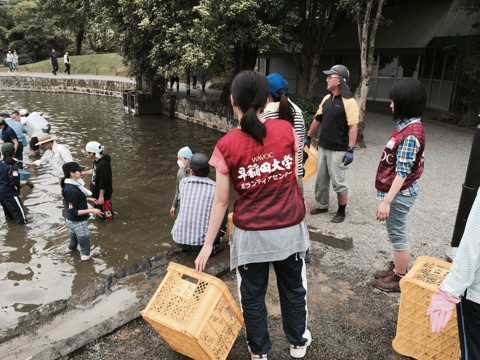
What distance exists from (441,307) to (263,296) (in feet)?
3.77

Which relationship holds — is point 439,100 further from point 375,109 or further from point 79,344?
point 79,344

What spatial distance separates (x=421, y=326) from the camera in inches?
118

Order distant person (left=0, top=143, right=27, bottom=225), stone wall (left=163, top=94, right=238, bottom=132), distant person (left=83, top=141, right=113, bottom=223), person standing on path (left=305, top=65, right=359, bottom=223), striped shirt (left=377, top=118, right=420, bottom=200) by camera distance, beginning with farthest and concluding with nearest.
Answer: stone wall (left=163, top=94, right=238, bottom=132) < distant person (left=0, top=143, right=27, bottom=225) < distant person (left=83, top=141, right=113, bottom=223) < person standing on path (left=305, top=65, right=359, bottom=223) < striped shirt (left=377, top=118, right=420, bottom=200)

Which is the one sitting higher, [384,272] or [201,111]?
[201,111]

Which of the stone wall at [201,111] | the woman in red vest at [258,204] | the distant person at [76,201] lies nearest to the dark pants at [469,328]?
the woman in red vest at [258,204]

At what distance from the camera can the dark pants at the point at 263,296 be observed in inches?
109

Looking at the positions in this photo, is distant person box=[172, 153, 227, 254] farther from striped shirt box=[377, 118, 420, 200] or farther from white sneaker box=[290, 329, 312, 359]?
striped shirt box=[377, 118, 420, 200]

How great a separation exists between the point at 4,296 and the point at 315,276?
4.10 m

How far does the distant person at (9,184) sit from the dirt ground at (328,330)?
492 centimetres

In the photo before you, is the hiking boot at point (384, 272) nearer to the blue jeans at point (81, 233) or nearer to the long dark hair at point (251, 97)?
the long dark hair at point (251, 97)

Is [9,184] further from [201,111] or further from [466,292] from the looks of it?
[201,111]

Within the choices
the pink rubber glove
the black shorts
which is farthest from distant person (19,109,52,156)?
the pink rubber glove

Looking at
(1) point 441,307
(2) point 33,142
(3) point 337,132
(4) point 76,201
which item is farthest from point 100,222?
(1) point 441,307

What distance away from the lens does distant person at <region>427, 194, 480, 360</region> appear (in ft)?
6.44
